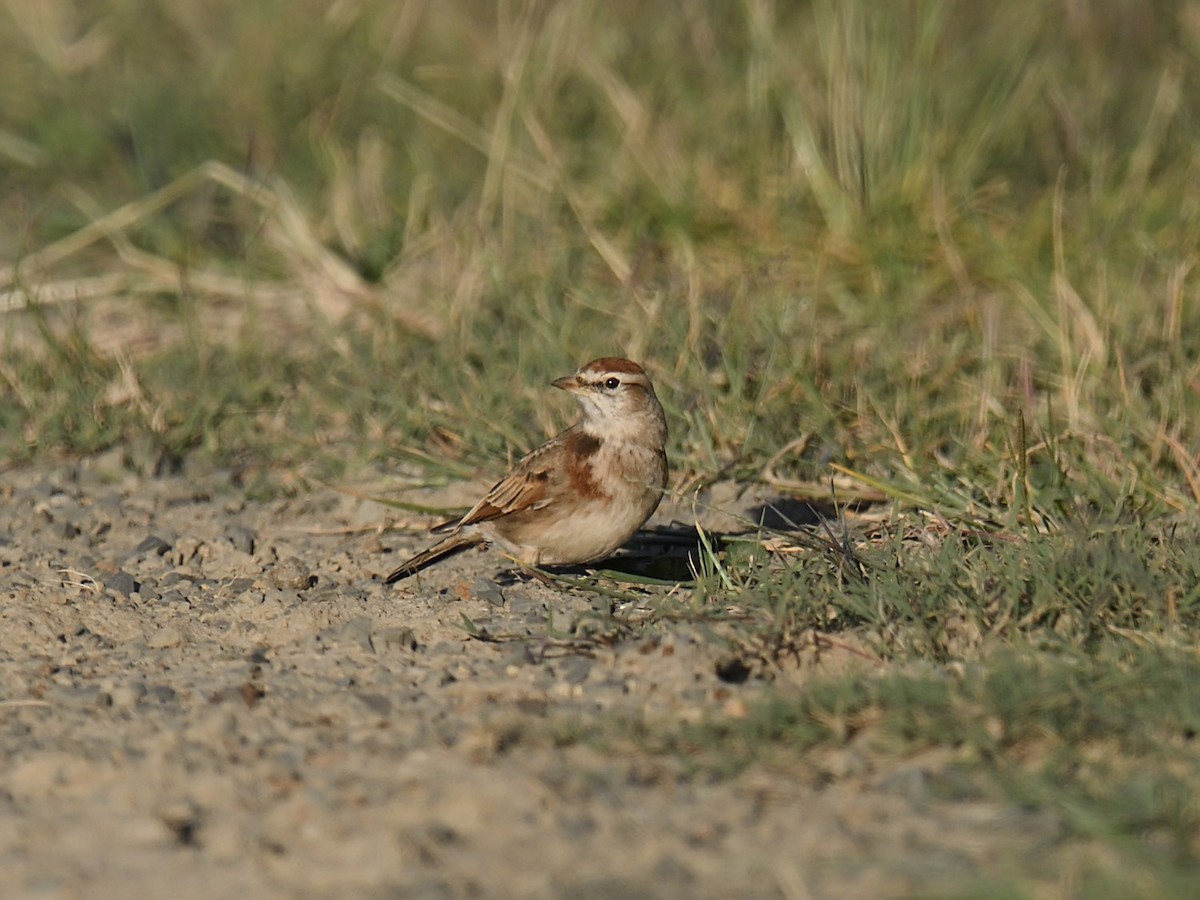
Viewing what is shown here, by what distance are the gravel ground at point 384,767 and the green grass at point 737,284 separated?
25 centimetres

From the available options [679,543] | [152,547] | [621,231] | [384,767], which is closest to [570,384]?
[679,543]

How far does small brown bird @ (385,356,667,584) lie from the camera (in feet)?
16.9

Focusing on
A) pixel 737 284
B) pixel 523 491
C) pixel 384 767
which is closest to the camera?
pixel 384 767

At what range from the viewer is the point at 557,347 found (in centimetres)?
649

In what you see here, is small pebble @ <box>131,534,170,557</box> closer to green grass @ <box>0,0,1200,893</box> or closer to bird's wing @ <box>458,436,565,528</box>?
green grass @ <box>0,0,1200,893</box>

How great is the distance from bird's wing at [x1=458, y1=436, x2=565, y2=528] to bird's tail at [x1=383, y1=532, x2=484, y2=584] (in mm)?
106

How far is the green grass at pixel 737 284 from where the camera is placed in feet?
14.1

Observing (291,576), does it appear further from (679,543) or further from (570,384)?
(679,543)

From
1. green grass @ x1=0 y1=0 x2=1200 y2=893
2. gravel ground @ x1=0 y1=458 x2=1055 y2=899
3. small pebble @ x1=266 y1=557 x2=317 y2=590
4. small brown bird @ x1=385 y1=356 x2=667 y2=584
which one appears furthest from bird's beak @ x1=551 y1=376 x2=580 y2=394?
small pebble @ x1=266 y1=557 x2=317 y2=590

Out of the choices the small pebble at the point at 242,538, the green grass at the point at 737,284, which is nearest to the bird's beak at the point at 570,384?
the green grass at the point at 737,284

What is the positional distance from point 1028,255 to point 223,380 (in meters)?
3.52

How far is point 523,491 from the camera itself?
17.3 feet

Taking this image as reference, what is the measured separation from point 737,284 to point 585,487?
213cm

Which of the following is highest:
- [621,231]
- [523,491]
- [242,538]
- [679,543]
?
[621,231]
